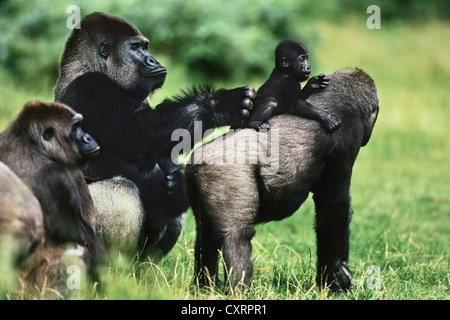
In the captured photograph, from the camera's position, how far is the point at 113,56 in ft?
15.2

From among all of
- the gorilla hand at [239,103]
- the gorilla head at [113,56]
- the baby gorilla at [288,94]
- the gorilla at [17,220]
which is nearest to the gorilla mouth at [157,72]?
the gorilla head at [113,56]

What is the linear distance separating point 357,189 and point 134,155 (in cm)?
447

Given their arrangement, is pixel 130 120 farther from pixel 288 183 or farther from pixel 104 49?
pixel 288 183

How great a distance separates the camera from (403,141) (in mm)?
10539

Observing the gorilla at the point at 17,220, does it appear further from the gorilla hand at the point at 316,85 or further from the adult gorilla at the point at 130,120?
the gorilla hand at the point at 316,85

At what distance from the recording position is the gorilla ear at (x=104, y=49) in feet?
15.1

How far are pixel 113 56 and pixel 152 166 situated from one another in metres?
0.81

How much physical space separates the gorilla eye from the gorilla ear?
133 centimetres

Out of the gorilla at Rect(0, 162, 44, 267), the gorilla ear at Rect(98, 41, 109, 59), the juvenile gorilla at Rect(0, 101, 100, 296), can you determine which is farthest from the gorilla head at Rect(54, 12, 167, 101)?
the gorilla at Rect(0, 162, 44, 267)

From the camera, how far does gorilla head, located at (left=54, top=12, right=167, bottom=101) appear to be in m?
4.56

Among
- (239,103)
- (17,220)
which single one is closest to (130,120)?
(239,103)

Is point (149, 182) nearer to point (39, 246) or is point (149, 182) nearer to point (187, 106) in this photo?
point (187, 106)

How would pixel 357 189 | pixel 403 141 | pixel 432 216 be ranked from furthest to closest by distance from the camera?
pixel 403 141 → pixel 357 189 → pixel 432 216
